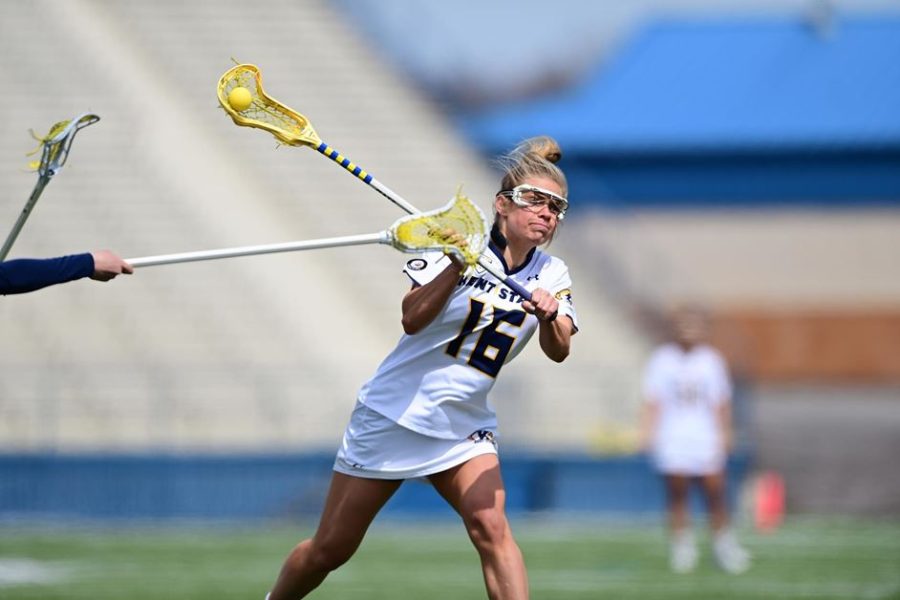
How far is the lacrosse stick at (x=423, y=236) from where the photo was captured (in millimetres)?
5852

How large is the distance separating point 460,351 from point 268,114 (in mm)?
1205

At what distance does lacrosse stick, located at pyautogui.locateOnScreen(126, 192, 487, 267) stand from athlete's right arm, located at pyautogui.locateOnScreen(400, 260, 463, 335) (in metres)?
0.11

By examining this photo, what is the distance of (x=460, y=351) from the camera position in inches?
245

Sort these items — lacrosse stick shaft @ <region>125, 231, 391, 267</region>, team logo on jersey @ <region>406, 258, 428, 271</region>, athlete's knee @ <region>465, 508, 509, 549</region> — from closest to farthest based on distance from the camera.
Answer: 1. lacrosse stick shaft @ <region>125, 231, 391, 267</region>
2. athlete's knee @ <region>465, 508, 509, 549</region>
3. team logo on jersey @ <region>406, 258, 428, 271</region>

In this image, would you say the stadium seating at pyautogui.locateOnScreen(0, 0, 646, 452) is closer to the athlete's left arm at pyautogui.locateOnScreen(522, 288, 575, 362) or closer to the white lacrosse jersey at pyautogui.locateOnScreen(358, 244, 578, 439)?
the white lacrosse jersey at pyautogui.locateOnScreen(358, 244, 578, 439)

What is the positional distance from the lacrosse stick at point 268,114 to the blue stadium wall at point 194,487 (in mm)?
9845

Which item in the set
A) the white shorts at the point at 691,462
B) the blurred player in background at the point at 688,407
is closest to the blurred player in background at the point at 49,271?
the blurred player in background at the point at 688,407

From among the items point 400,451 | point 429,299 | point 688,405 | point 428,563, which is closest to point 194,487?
point 428,563

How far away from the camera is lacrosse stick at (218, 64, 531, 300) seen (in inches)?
244

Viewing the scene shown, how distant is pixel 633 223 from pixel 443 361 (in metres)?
19.8

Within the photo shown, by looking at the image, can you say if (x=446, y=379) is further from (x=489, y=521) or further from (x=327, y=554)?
(x=327, y=554)

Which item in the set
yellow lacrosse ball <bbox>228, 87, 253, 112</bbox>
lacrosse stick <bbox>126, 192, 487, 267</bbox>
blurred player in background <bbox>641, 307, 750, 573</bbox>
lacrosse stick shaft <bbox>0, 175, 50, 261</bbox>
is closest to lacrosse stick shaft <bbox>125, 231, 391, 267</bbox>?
lacrosse stick <bbox>126, 192, 487, 267</bbox>

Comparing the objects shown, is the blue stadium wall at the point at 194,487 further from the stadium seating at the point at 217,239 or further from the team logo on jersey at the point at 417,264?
the team logo on jersey at the point at 417,264

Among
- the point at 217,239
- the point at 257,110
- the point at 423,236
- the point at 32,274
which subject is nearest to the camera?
the point at 32,274
